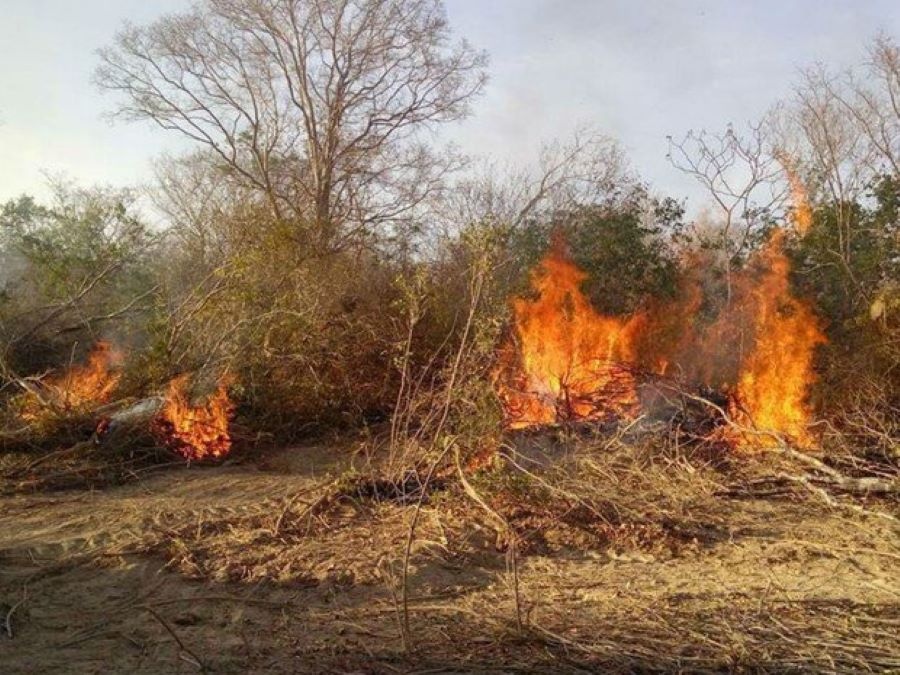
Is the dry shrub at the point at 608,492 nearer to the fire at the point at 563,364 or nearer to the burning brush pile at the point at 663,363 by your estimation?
the burning brush pile at the point at 663,363

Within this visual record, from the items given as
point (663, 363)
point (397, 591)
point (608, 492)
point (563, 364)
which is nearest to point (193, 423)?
point (563, 364)

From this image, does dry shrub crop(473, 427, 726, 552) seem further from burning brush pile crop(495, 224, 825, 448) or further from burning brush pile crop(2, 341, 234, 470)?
burning brush pile crop(2, 341, 234, 470)

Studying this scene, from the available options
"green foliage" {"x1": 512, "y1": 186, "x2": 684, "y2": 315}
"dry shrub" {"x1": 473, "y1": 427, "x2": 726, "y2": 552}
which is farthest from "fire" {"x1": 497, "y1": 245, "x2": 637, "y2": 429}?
"green foliage" {"x1": 512, "y1": 186, "x2": 684, "y2": 315}

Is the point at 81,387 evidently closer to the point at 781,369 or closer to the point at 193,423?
the point at 193,423

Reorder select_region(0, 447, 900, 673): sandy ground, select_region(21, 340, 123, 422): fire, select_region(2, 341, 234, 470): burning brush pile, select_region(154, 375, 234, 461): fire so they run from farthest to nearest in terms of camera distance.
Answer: select_region(154, 375, 234, 461): fire < select_region(21, 340, 123, 422): fire < select_region(2, 341, 234, 470): burning brush pile < select_region(0, 447, 900, 673): sandy ground

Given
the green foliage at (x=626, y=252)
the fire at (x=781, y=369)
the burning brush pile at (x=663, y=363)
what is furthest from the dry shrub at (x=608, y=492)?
the green foliage at (x=626, y=252)

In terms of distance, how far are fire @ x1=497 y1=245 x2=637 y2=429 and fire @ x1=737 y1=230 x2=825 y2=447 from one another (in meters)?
1.81

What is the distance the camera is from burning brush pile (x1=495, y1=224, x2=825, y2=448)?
379 inches

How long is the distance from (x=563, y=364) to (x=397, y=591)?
20.4 feet

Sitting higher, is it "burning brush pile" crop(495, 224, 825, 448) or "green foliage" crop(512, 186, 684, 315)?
"green foliage" crop(512, 186, 684, 315)

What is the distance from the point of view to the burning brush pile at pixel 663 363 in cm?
963

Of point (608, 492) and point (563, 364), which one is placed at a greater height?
point (563, 364)

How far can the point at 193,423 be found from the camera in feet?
32.4

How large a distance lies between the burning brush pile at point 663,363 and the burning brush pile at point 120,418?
170 inches
